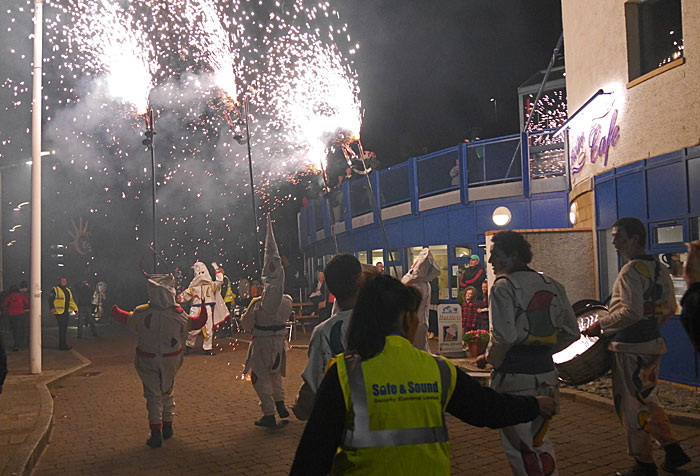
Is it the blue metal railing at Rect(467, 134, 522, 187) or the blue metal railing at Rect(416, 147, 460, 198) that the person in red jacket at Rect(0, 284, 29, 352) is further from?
the blue metal railing at Rect(467, 134, 522, 187)

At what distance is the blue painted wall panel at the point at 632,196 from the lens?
9383 millimetres

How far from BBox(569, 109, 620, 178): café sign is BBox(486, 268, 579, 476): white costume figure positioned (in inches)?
272

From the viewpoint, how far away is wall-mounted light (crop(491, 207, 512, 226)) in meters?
17.3

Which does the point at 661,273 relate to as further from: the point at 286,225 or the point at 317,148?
the point at 286,225

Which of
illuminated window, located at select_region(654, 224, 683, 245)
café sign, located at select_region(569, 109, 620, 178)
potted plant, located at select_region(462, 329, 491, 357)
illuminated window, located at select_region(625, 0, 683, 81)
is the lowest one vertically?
potted plant, located at select_region(462, 329, 491, 357)

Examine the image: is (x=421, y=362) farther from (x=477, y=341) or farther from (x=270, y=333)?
(x=477, y=341)

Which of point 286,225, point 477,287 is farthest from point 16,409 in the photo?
point 286,225

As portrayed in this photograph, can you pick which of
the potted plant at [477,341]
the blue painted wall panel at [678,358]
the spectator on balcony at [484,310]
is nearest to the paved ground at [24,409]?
the potted plant at [477,341]

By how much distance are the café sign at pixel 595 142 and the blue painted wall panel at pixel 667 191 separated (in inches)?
50.0

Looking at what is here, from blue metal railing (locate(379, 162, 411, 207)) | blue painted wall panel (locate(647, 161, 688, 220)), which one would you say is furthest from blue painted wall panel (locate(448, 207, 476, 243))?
blue painted wall panel (locate(647, 161, 688, 220))

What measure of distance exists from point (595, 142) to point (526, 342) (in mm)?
7999

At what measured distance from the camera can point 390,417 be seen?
2207 millimetres

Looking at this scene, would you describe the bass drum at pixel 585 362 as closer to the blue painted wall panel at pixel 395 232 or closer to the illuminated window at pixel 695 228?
the illuminated window at pixel 695 228

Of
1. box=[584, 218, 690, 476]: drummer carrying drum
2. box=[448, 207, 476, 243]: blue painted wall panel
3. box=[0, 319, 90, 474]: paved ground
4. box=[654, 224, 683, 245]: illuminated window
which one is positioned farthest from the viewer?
box=[448, 207, 476, 243]: blue painted wall panel
